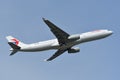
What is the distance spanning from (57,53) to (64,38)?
38.6ft

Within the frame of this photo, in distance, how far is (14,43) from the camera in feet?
454

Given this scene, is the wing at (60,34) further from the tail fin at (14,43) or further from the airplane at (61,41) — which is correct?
the tail fin at (14,43)

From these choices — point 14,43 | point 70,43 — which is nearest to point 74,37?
point 70,43

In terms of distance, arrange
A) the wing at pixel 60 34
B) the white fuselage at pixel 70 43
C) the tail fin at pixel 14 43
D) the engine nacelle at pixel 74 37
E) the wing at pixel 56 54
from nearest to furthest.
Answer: the wing at pixel 60 34 < the engine nacelle at pixel 74 37 < the white fuselage at pixel 70 43 < the tail fin at pixel 14 43 < the wing at pixel 56 54

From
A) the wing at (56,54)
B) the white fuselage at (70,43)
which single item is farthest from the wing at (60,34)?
the wing at (56,54)

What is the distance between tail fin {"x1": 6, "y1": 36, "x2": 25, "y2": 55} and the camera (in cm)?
13088

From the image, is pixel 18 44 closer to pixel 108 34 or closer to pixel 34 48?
pixel 34 48

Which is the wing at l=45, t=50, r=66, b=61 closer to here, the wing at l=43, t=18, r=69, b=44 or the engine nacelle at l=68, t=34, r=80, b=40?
the wing at l=43, t=18, r=69, b=44

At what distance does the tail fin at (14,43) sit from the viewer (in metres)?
131

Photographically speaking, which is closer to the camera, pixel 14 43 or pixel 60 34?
pixel 60 34

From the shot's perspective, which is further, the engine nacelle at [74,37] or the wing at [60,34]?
the engine nacelle at [74,37]

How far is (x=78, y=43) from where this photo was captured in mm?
128000

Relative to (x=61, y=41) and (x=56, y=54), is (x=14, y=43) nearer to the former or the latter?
(x=56, y=54)

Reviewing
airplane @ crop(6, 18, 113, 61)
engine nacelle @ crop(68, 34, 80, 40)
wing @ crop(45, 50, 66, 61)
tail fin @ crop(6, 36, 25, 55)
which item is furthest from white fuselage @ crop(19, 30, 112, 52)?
wing @ crop(45, 50, 66, 61)
